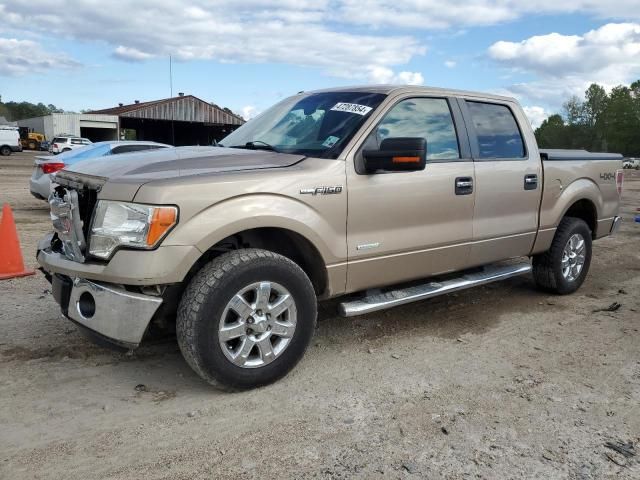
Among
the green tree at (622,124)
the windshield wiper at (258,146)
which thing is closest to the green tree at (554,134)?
the green tree at (622,124)

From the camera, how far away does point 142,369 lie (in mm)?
3752

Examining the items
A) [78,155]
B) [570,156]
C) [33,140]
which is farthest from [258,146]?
[33,140]

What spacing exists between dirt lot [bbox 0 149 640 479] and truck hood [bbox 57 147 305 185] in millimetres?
1304

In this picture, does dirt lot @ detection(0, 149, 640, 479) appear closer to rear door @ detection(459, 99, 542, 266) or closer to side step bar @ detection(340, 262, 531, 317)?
side step bar @ detection(340, 262, 531, 317)

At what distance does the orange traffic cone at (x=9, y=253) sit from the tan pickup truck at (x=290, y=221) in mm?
2405

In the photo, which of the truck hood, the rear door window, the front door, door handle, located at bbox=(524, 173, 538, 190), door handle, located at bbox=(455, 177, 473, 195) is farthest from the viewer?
door handle, located at bbox=(524, 173, 538, 190)

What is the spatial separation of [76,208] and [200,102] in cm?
4400

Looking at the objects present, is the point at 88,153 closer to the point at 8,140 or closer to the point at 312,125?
the point at 312,125

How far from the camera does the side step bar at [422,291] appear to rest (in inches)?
151

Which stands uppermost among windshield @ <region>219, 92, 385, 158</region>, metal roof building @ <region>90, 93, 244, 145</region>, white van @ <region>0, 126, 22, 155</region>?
metal roof building @ <region>90, 93, 244, 145</region>

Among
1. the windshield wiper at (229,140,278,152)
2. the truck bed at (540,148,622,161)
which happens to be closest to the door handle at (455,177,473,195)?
the truck bed at (540,148,622,161)

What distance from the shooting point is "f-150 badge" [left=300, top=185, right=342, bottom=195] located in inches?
137

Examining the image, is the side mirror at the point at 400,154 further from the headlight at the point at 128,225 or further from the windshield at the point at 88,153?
the windshield at the point at 88,153

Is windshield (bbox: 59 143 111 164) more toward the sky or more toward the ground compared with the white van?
more toward the ground
